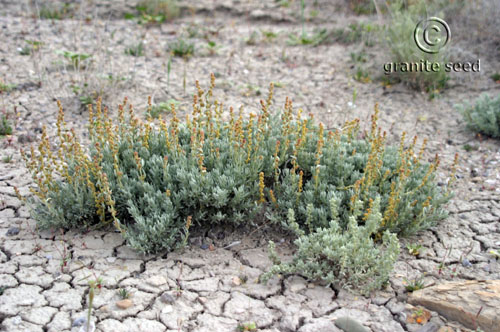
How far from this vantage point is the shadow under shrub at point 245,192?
354cm

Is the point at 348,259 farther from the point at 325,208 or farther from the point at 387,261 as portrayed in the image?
the point at 325,208

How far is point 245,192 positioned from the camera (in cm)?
395

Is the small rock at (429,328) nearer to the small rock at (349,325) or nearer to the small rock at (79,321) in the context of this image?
the small rock at (349,325)

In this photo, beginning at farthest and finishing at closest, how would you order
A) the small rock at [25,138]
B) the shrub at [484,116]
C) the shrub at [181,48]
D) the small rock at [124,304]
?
the shrub at [181,48] → the shrub at [484,116] → the small rock at [25,138] → the small rock at [124,304]

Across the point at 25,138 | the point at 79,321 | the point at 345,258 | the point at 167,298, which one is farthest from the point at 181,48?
the point at 79,321

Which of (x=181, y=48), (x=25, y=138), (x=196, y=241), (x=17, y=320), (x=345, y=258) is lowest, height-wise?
(x=17, y=320)

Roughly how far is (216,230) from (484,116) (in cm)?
334

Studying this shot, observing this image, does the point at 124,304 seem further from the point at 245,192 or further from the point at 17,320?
the point at 245,192

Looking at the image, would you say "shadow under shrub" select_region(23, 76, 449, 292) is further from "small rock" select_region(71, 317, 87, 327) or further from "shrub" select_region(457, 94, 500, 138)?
"shrub" select_region(457, 94, 500, 138)

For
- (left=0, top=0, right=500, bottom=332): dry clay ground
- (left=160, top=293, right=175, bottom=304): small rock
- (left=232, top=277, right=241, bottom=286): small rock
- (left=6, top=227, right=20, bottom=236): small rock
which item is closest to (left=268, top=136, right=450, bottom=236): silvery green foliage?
(left=0, top=0, right=500, bottom=332): dry clay ground

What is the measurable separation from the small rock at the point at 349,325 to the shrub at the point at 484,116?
10.9 feet

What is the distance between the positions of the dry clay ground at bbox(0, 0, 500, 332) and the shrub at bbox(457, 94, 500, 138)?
0.14 meters

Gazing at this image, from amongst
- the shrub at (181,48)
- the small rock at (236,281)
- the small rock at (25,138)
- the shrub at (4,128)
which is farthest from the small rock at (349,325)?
the shrub at (181,48)

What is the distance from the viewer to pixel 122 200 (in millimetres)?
3902
